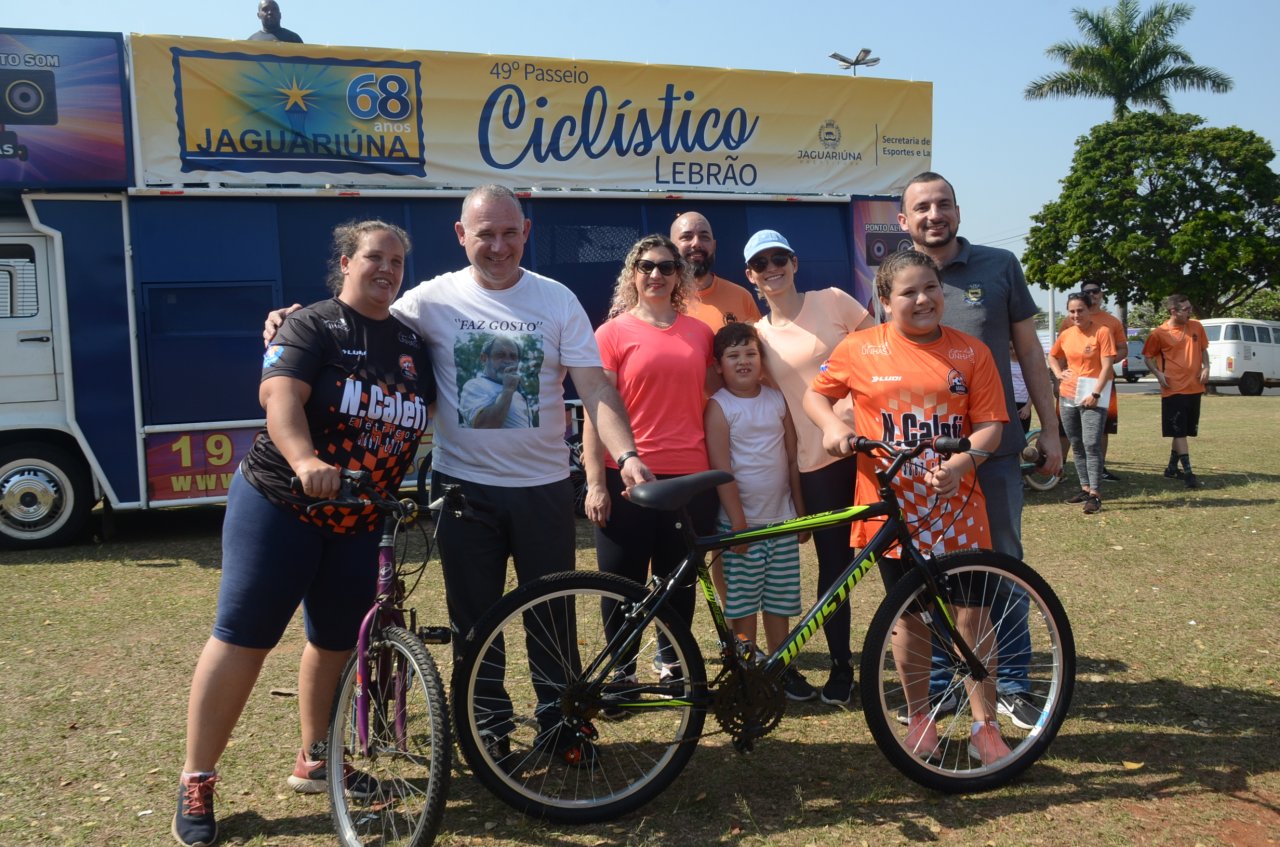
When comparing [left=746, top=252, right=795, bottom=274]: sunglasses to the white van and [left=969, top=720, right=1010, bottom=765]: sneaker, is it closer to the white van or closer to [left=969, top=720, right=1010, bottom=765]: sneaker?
[left=969, top=720, right=1010, bottom=765]: sneaker

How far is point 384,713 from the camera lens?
3129 mm

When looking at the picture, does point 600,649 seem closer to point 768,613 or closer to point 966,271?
point 768,613

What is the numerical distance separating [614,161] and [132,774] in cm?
708

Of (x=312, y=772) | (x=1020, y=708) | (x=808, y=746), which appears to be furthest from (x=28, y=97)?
(x=1020, y=708)

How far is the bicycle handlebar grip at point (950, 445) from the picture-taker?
3.34m

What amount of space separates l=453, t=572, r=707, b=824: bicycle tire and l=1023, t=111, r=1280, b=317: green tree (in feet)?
125

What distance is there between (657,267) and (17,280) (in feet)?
20.5

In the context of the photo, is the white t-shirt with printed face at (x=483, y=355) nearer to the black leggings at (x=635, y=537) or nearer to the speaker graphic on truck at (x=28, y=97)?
the black leggings at (x=635, y=537)

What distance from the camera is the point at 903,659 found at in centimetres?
368

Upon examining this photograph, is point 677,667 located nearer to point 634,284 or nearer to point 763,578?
point 763,578

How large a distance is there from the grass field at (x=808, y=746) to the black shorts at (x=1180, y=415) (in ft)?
11.9

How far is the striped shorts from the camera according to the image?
425cm

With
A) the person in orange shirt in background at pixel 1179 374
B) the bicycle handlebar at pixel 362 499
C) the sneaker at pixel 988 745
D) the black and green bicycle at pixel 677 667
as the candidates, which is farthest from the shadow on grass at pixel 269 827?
the person in orange shirt in background at pixel 1179 374

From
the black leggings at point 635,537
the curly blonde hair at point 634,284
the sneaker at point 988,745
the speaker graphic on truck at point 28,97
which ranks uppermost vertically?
the speaker graphic on truck at point 28,97
